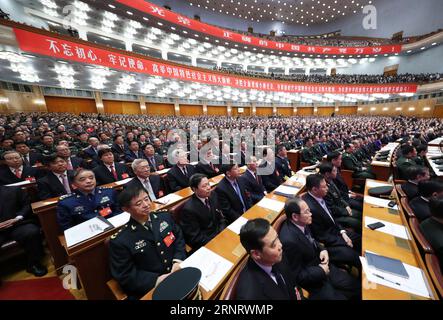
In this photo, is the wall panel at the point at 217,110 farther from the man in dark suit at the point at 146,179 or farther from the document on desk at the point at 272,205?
the document on desk at the point at 272,205

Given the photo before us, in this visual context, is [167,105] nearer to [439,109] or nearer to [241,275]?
[241,275]

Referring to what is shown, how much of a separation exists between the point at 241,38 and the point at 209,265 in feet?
83.7

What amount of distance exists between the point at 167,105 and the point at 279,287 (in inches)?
918

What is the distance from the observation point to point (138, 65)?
1016cm

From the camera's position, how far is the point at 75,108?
55.3 feet

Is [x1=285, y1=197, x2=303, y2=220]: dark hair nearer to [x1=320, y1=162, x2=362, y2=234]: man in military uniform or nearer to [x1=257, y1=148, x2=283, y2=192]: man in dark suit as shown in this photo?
[x1=320, y1=162, x2=362, y2=234]: man in military uniform

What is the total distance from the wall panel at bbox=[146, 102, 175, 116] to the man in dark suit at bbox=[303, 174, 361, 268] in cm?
2182

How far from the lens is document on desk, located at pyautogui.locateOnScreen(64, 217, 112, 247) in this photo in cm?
155

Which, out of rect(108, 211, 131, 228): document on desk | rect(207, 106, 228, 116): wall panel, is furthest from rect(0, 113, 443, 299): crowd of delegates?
rect(207, 106, 228, 116): wall panel

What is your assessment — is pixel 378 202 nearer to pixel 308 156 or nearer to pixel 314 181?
pixel 314 181

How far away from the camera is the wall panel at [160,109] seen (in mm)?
20984
